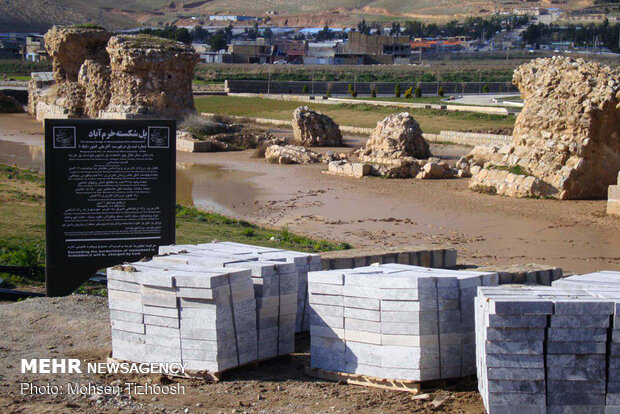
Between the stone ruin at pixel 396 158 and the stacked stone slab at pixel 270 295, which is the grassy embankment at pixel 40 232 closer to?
the stacked stone slab at pixel 270 295

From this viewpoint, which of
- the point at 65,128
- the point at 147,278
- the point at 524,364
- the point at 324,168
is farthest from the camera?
the point at 324,168

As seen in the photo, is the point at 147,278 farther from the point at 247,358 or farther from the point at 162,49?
the point at 162,49

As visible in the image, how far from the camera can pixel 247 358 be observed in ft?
23.6

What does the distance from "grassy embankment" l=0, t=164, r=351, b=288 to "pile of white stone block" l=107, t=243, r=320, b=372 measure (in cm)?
338

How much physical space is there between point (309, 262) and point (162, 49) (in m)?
27.1

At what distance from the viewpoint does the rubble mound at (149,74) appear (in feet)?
110

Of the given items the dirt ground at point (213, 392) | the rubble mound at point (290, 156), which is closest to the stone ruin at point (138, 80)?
the rubble mound at point (290, 156)

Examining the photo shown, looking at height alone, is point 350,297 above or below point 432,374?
above

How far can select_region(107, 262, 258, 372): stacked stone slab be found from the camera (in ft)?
22.3

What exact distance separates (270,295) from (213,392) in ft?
3.39

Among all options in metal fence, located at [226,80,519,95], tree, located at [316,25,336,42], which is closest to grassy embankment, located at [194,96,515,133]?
metal fence, located at [226,80,519,95]

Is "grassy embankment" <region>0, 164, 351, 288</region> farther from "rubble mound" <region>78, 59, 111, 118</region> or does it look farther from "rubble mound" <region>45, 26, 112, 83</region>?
"rubble mound" <region>45, 26, 112, 83</region>

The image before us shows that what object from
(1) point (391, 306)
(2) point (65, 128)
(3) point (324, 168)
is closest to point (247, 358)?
(1) point (391, 306)

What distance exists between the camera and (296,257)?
7.99 m
